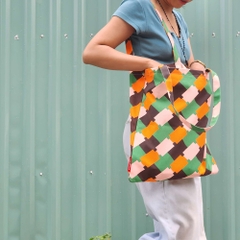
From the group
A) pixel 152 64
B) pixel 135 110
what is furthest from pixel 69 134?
pixel 152 64

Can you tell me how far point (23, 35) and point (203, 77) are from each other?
1400mm

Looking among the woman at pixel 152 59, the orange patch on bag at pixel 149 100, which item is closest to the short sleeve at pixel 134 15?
the woman at pixel 152 59

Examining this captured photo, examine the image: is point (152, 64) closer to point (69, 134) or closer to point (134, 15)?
point (134, 15)

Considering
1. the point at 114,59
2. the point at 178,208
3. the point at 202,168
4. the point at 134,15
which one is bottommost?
the point at 178,208

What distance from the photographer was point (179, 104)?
6.17ft

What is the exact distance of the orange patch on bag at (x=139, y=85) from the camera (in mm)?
1923

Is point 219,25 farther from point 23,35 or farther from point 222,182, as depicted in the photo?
point 23,35

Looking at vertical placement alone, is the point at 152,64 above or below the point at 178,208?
above

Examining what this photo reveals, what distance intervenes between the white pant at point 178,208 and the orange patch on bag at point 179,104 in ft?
0.98

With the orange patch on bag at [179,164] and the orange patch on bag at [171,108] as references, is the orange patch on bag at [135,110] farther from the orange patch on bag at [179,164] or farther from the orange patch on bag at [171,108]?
the orange patch on bag at [179,164]

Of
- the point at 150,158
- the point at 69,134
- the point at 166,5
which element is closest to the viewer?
the point at 150,158

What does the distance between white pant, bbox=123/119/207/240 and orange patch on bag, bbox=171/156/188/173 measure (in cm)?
10

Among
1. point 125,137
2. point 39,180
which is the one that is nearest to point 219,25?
point 125,137

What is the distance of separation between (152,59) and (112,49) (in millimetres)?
175
